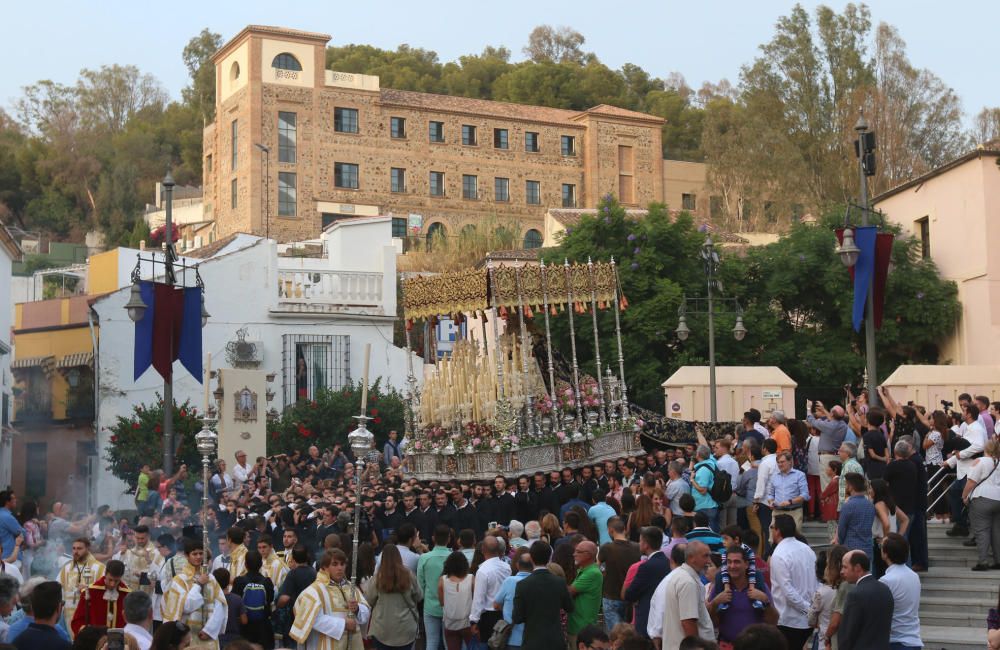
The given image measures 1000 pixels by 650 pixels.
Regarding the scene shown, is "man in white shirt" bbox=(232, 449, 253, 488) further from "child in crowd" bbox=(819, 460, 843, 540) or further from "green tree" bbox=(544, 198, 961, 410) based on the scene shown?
"child in crowd" bbox=(819, 460, 843, 540)

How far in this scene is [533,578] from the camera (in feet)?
34.4

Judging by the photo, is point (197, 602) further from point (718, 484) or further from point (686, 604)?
point (718, 484)

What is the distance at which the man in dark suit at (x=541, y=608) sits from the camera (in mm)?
10359

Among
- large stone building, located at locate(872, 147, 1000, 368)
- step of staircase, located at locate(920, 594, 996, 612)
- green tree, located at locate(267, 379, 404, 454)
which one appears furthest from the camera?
large stone building, located at locate(872, 147, 1000, 368)

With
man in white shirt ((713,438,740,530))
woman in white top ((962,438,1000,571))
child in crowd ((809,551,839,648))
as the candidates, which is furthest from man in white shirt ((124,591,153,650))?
woman in white top ((962,438,1000,571))

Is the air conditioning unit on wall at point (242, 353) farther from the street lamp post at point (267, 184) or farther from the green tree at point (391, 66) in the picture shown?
the green tree at point (391, 66)

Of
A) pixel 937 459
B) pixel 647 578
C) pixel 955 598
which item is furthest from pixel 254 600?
pixel 937 459

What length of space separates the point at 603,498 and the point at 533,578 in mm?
4463

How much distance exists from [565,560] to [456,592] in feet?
3.85

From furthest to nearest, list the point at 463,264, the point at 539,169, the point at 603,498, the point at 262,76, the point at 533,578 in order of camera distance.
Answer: the point at 539,169, the point at 262,76, the point at 463,264, the point at 603,498, the point at 533,578

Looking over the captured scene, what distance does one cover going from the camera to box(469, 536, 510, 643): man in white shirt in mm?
11664

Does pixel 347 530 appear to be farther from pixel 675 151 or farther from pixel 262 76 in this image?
pixel 675 151

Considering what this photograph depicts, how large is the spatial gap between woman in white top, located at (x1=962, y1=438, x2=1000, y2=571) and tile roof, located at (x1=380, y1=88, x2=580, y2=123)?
5279 cm

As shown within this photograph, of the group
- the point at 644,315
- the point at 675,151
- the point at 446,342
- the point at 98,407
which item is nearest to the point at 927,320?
the point at 644,315
